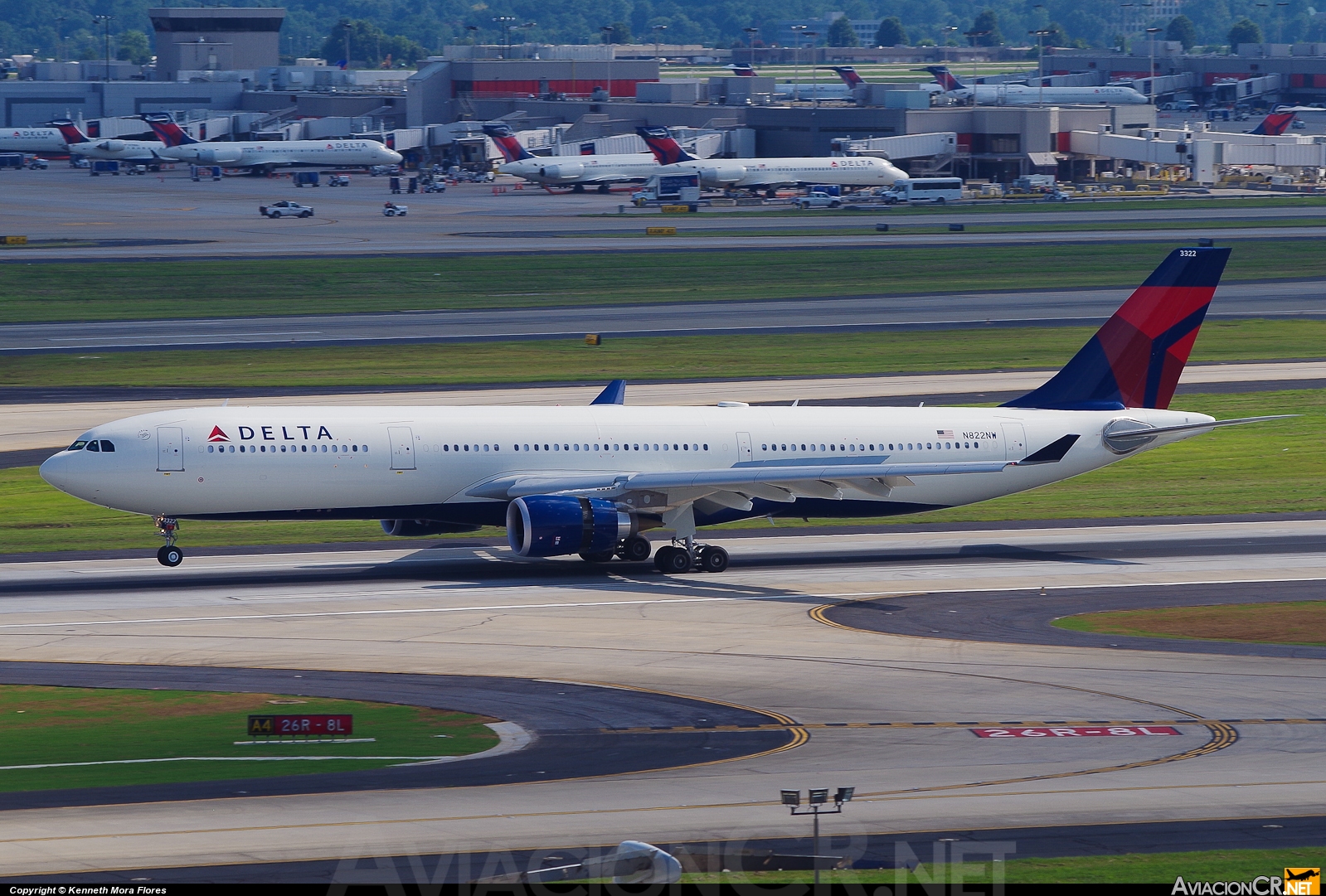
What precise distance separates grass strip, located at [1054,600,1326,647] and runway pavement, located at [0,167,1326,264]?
3987 inches

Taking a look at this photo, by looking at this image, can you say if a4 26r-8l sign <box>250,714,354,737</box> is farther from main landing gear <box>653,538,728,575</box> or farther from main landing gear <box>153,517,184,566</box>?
main landing gear <box>653,538,728,575</box>

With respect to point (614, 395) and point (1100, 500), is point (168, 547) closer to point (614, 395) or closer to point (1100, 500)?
point (614, 395)

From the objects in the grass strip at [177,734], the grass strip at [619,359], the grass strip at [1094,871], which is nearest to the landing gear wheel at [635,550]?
the grass strip at [177,734]

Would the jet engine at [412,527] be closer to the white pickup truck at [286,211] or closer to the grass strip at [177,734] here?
the grass strip at [177,734]

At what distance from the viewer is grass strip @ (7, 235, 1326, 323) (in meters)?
121

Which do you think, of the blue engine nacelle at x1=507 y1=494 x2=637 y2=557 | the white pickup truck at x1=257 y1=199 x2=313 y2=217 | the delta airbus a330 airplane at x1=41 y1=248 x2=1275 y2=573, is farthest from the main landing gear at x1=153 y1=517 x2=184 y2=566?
the white pickup truck at x1=257 y1=199 x2=313 y2=217

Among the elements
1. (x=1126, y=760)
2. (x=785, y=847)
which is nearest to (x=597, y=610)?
(x=1126, y=760)

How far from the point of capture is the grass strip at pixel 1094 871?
24.9 metres

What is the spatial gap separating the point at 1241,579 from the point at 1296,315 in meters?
68.5

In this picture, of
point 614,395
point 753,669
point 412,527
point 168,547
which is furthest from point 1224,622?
point 168,547

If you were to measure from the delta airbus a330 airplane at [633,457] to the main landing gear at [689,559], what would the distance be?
0.20 feet

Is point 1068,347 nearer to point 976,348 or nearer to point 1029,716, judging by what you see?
point 976,348

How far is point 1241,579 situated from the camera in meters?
53.0

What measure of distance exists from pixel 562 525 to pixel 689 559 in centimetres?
549
